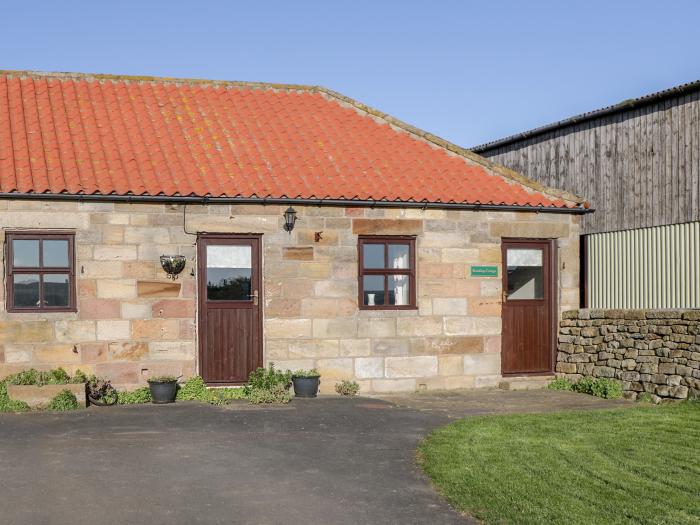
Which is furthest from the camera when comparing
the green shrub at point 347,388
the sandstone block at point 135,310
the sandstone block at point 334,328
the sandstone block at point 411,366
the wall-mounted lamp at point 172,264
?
the sandstone block at point 411,366

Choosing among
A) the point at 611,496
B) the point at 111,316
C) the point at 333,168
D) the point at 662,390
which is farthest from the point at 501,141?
the point at 611,496

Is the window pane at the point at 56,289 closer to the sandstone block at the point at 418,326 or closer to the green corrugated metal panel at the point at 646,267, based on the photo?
the sandstone block at the point at 418,326

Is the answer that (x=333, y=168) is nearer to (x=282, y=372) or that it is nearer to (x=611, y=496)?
(x=282, y=372)

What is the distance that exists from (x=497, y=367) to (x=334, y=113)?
20.6 feet

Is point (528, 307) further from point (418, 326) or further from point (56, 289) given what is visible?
point (56, 289)

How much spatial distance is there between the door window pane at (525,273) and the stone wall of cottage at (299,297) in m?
0.36

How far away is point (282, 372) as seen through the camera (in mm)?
14844

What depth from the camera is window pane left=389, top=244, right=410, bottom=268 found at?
15.6m

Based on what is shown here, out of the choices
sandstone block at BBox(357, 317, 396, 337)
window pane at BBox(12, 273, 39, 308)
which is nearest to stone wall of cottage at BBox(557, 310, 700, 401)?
sandstone block at BBox(357, 317, 396, 337)

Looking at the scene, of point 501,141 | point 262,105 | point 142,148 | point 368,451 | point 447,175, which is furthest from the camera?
point 501,141

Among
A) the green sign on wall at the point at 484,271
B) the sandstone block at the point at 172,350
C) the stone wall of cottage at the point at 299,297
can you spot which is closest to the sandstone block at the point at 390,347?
the stone wall of cottage at the point at 299,297

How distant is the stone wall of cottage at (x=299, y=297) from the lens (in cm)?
1394

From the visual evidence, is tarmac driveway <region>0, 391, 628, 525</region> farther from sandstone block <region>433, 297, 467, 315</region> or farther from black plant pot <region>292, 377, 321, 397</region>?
sandstone block <region>433, 297, 467, 315</region>

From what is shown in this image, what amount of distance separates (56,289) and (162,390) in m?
2.33
